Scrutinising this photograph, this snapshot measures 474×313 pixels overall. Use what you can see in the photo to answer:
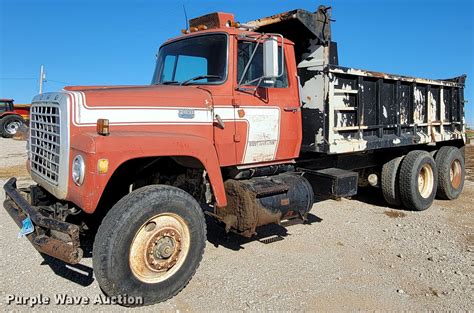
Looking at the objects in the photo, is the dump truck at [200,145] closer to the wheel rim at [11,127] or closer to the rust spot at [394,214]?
the rust spot at [394,214]

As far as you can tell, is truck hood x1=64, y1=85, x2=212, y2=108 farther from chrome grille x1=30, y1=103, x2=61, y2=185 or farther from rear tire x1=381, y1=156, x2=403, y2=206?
rear tire x1=381, y1=156, x2=403, y2=206

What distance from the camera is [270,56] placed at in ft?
14.2

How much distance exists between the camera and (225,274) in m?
4.40

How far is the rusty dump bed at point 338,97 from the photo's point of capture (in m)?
5.58

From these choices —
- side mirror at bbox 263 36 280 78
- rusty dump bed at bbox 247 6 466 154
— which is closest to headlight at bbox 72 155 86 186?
side mirror at bbox 263 36 280 78

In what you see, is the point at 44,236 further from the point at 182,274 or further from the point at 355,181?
the point at 355,181

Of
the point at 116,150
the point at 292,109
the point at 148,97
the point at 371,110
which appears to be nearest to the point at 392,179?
the point at 371,110

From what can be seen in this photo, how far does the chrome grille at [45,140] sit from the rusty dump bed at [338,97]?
292cm

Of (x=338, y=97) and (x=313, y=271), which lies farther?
(x=338, y=97)

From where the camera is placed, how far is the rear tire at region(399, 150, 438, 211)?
7.14 metres

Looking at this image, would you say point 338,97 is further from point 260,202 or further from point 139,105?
point 139,105

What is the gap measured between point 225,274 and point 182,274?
0.70 meters

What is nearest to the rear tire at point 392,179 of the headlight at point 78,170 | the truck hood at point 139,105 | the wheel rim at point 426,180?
the wheel rim at point 426,180

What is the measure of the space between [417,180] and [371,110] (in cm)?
184
